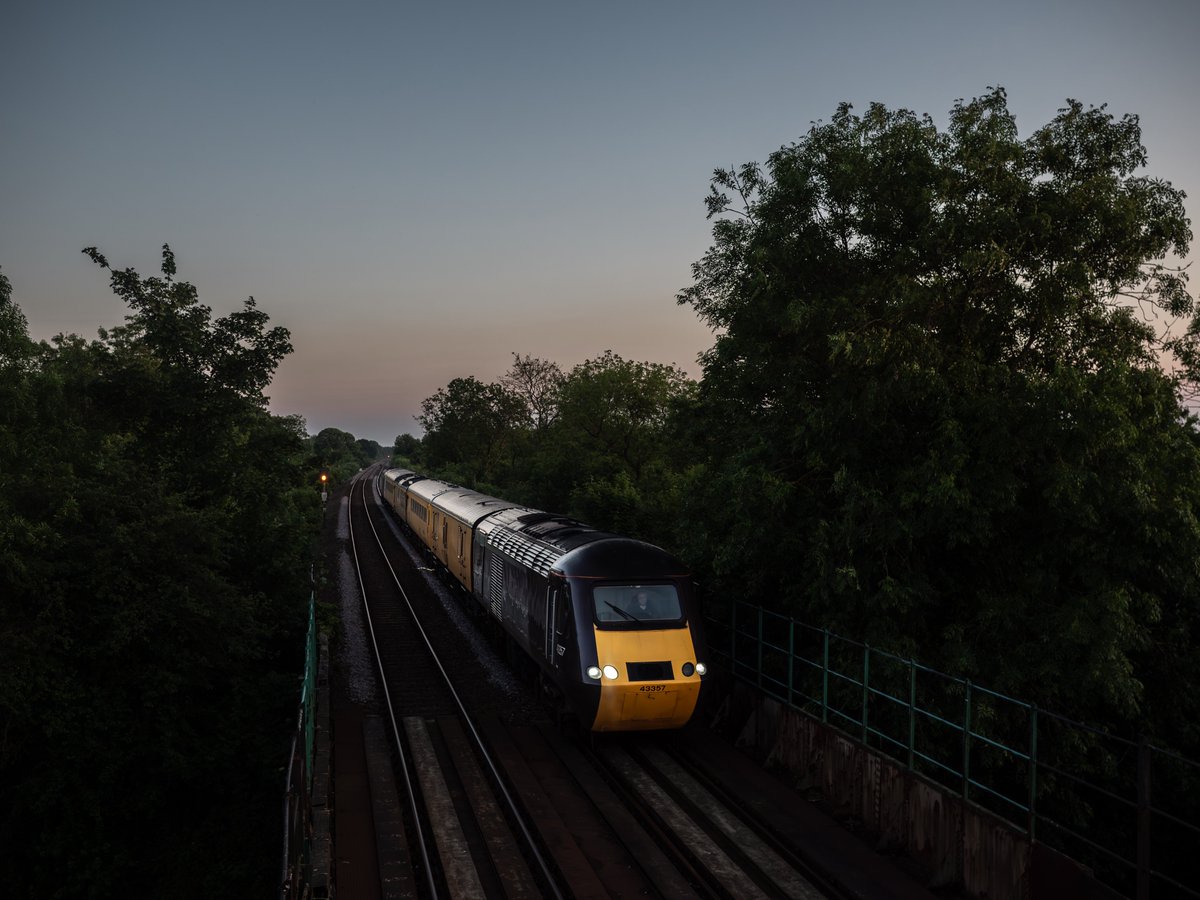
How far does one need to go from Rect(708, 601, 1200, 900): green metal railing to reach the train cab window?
71.0 inches

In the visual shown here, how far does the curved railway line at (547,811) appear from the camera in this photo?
10.1 metres

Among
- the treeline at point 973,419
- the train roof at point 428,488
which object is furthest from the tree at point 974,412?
the train roof at point 428,488

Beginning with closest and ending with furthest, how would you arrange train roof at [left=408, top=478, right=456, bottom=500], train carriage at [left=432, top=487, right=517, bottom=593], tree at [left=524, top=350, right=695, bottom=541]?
train carriage at [left=432, top=487, right=517, bottom=593] → train roof at [left=408, top=478, right=456, bottom=500] → tree at [left=524, top=350, right=695, bottom=541]

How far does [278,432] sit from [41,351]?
13.7m

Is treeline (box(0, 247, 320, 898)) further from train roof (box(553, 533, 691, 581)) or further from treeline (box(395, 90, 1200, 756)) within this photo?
treeline (box(395, 90, 1200, 756))

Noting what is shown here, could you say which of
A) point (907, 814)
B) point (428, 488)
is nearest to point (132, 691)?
point (907, 814)

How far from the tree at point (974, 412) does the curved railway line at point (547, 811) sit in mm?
4392

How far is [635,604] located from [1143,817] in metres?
7.65

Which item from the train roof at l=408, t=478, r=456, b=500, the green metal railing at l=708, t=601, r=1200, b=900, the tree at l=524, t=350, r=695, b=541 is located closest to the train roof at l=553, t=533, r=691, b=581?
the green metal railing at l=708, t=601, r=1200, b=900

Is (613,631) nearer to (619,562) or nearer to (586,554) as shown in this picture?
(619,562)

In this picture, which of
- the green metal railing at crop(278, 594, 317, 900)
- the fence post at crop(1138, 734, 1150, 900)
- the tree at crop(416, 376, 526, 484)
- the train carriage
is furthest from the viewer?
the tree at crop(416, 376, 526, 484)

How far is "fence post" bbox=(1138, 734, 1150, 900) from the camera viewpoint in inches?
310

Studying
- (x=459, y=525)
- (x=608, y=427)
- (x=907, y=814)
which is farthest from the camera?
(x=608, y=427)

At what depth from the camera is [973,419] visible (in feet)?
51.3
